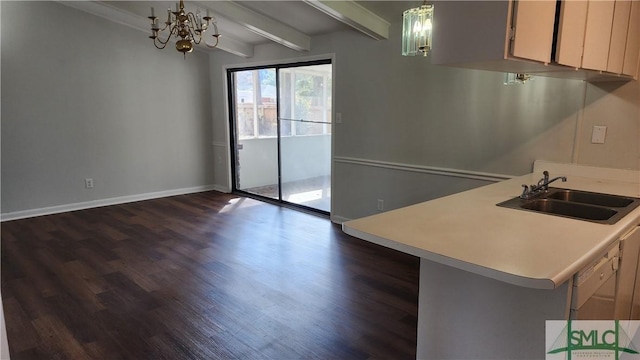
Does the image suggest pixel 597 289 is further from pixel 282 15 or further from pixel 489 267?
pixel 282 15

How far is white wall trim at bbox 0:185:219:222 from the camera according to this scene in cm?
475

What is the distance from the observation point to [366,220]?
164 centimetres

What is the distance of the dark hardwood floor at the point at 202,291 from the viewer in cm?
225

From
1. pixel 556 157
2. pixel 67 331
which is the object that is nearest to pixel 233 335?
pixel 67 331

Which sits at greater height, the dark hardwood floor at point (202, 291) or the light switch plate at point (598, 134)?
the light switch plate at point (598, 134)

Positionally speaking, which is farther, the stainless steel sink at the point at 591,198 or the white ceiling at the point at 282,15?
the white ceiling at the point at 282,15

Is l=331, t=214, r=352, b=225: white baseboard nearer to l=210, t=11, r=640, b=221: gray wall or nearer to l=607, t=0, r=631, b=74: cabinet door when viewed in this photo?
l=210, t=11, r=640, b=221: gray wall

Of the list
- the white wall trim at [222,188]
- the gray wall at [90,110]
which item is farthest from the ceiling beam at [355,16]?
the white wall trim at [222,188]

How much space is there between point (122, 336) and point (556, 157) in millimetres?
3121

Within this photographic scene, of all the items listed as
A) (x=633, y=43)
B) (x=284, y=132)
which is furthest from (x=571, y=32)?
(x=284, y=132)

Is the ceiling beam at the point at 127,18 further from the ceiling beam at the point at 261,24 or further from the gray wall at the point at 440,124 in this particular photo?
the ceiling beam at the point at 261,24

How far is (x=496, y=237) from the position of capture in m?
1.46

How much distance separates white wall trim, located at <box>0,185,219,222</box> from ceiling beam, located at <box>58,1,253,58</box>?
2276mm

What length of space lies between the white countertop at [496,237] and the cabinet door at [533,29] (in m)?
0.67
